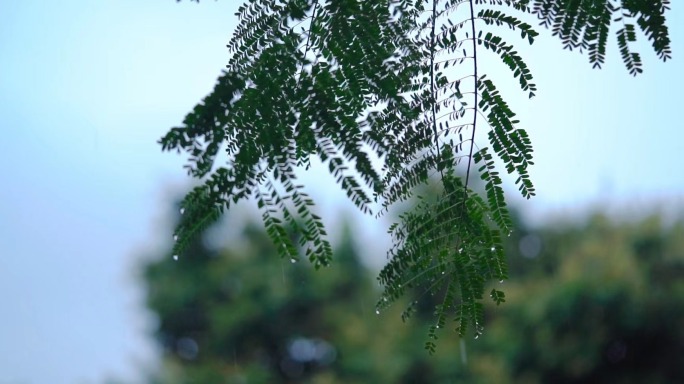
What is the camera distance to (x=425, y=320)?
26.5 feet

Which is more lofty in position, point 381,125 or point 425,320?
point 425,320

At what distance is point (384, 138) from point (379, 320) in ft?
24.2

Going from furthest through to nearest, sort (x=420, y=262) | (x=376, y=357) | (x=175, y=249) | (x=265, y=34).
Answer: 1. (x=376, y=357)
2. (x=420, y=262)
3. (x=265, y=34)
4. (x=175, y=249)

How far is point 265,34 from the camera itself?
54.2 inches

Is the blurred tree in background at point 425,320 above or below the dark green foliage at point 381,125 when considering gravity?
above

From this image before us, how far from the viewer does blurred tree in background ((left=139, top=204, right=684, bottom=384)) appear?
8.23m

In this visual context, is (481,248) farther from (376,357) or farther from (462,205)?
(376,357)

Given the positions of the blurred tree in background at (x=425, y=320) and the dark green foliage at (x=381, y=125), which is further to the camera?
the blurred tree in background at (x=425, y=320)

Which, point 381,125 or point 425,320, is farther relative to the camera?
point 425,320

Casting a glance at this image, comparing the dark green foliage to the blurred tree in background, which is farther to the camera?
the blurred tree in background

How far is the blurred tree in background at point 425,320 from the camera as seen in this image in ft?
27.0

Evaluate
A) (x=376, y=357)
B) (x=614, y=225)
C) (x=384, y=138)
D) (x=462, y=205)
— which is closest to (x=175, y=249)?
(x=384, y=138)

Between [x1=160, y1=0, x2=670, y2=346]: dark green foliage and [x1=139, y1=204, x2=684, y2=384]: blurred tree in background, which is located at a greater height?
[x1=139, y1=204, x2=684, y2=384]: blurred tree in background

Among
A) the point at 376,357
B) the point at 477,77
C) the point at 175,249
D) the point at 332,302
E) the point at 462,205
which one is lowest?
the point at 175,249
